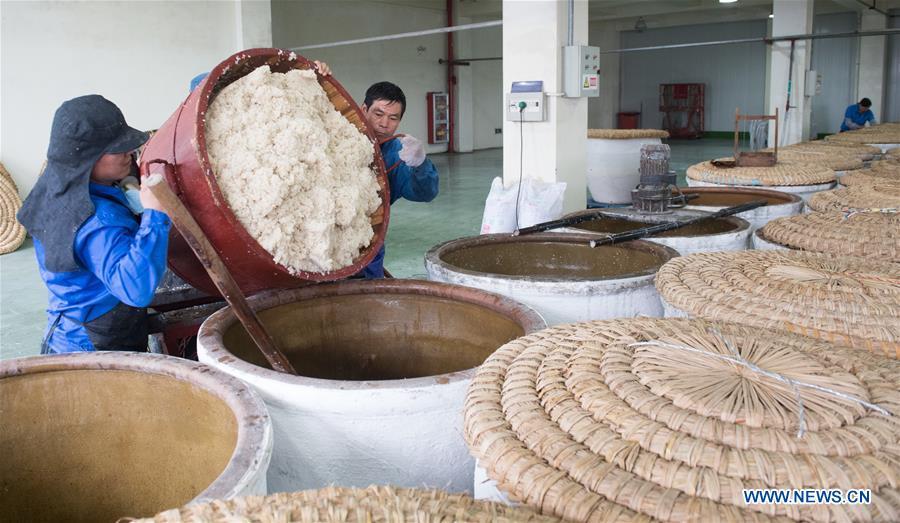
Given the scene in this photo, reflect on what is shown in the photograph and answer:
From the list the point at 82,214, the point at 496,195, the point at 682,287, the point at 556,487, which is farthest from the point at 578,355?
the point at 496,195

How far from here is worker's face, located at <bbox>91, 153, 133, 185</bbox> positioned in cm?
196

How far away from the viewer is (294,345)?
219cm

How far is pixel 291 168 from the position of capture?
187 cm

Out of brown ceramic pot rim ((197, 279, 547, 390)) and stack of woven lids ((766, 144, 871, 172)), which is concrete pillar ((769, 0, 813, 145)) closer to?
stack of woven lids ((766, 144, 871, 172))

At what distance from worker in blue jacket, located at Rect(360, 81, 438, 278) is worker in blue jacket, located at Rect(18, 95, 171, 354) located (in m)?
1.11

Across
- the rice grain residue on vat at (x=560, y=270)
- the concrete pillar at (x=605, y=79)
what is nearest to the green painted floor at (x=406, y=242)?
the rice grain residue on vat at (x=560, y=270)

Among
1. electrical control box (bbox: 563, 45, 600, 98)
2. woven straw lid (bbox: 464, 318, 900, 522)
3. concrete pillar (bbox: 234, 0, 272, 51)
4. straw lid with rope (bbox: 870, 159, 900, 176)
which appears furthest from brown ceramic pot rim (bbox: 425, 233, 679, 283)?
concrete pillar (bbox: 234, 0, 272, 51)

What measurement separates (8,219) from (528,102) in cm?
561

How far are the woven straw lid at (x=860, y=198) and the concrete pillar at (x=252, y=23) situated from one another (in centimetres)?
698

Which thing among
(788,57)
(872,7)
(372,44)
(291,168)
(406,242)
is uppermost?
(872,7)

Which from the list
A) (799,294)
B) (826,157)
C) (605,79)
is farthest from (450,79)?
(799,294)

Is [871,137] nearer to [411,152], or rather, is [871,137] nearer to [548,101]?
[548,101]

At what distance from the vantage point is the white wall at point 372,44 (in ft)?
41.6

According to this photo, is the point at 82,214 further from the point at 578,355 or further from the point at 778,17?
the point at 778,17
